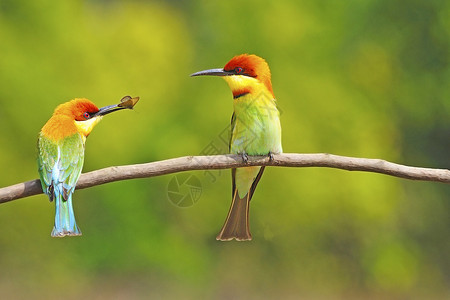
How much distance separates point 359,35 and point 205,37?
1.31m

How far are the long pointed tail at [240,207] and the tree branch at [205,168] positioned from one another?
0.78 ft

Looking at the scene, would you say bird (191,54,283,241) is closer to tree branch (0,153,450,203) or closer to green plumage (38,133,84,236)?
tree branch (0,153,450,203)

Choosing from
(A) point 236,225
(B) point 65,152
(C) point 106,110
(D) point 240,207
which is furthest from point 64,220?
(D) point 240,207

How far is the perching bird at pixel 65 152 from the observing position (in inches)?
61.4

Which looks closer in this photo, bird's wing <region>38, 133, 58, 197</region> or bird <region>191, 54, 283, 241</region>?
bird's wing <region>38, 133, 58, 197</region>

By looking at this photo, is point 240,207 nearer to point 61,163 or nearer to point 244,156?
point 244,156

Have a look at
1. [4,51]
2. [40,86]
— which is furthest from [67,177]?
[4,51]

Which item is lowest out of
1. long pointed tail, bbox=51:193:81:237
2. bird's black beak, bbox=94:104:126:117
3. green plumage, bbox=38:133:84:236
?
long pointed tail, bbox=51:193:81:237

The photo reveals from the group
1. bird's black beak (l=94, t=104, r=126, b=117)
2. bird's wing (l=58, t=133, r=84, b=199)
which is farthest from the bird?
bird's wing (l=58, t=133, r=84, b=199)

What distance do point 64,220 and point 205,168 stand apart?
0.37 meters

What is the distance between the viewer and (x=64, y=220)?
155cm

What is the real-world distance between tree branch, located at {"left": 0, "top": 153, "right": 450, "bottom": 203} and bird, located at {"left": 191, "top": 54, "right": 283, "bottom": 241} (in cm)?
24

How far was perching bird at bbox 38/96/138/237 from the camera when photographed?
1.56 metres

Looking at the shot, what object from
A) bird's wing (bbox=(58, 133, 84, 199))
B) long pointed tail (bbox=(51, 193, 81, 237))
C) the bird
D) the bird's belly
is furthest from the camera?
the bird's belly
